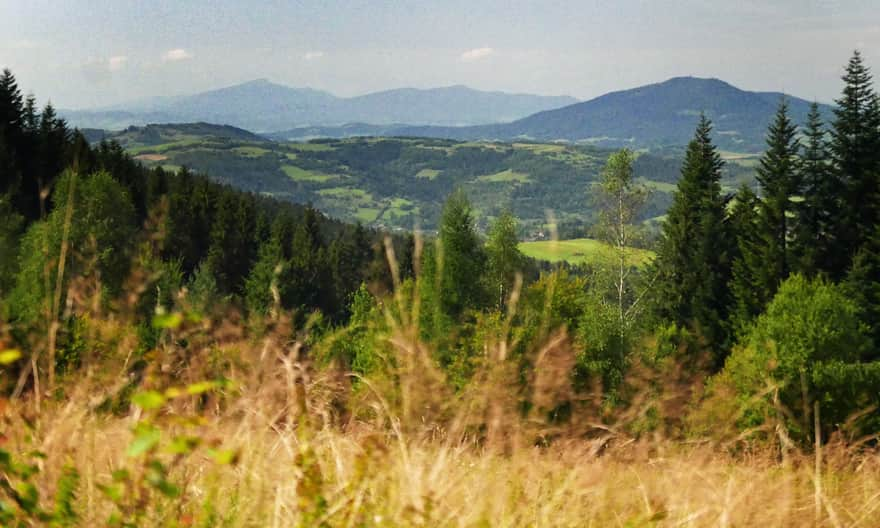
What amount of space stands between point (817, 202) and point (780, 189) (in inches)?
72.1

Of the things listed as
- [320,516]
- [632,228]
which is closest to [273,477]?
[320,516]

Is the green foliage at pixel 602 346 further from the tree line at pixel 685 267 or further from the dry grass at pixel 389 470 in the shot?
the dry grass at pixel 389 470

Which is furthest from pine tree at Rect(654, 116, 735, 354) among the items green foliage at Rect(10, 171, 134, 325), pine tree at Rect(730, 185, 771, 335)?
green foliage at Rect(10, 171, 134, 325)

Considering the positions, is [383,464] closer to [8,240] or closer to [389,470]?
[389,470]

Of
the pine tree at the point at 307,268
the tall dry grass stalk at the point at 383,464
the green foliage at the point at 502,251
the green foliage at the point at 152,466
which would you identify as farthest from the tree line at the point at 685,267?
the green foliage at the point at 152,466

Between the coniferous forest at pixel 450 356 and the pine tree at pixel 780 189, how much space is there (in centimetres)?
11

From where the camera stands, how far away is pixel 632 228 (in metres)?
31.5

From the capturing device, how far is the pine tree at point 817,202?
119 ft

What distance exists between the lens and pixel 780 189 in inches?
1463

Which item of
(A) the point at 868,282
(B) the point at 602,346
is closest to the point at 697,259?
(A) the point at 868,282

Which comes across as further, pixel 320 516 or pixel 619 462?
pixel 619 462

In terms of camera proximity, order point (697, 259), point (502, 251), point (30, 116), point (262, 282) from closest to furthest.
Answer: point (502, 251), point (697, 259), point (262, 282), point (30, 116)

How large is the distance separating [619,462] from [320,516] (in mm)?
2146

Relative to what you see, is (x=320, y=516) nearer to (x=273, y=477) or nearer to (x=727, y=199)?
(x=273, y=477)
